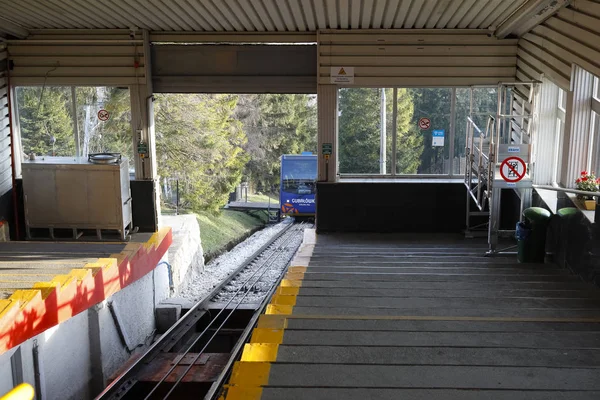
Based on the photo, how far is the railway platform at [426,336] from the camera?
12.6 feet

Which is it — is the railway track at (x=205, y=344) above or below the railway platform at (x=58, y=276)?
below

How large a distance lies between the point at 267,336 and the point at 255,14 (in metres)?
6.36

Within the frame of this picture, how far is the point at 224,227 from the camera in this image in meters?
22.4

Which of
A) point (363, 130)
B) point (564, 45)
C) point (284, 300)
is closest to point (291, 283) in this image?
point (284, 300)

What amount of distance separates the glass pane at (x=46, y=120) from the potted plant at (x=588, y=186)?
10.0 meters

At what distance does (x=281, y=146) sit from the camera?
31188 mm

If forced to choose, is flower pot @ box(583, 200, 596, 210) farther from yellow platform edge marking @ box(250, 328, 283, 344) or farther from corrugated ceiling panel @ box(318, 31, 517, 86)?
yellow platform edge marking @ box(250, 328, 283, 344)

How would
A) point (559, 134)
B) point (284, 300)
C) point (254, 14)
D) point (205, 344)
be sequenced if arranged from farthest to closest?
point (205, 344), point (559, 134), point (254, 14), point (284, 300)

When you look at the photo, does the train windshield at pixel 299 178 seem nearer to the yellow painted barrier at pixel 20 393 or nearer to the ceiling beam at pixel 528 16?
the ceiling beam at pixel 528 16

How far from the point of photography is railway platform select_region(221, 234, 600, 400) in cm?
384

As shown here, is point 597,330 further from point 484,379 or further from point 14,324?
point 14,324

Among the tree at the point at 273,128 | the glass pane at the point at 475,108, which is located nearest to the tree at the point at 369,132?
the glass pane at the point at 475,108

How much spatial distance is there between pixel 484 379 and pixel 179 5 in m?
7.37

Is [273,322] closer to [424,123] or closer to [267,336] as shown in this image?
[267,336]
